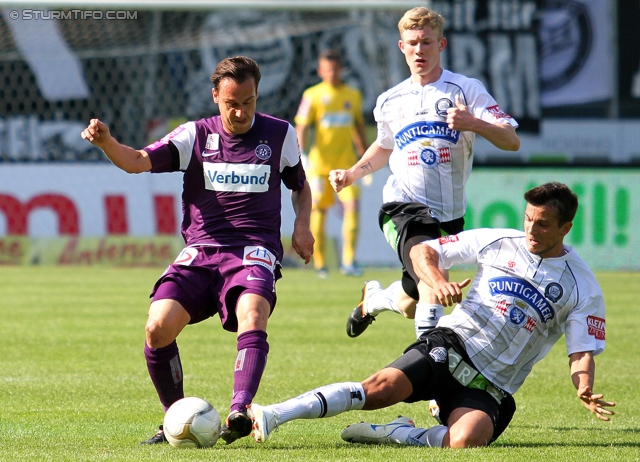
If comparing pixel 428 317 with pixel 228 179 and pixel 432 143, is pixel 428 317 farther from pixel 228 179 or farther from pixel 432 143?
pixel 228 179

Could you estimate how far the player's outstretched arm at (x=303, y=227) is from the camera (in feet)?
18.3

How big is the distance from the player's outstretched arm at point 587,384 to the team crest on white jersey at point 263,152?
6.02 feet

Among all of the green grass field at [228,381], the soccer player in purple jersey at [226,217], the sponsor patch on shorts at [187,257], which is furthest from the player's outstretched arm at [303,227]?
the green grass field at [228,381]

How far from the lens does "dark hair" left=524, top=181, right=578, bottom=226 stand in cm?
495

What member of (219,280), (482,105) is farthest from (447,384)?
(482,105)

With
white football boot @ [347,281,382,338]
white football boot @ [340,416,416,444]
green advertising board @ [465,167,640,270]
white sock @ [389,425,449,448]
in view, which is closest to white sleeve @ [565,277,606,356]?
white sock @ [389,425,449,448]

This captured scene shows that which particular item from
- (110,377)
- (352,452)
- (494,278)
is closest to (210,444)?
(352,452)

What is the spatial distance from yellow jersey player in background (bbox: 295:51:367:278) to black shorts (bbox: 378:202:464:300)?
7.47 metres

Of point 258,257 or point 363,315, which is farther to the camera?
point 363,315

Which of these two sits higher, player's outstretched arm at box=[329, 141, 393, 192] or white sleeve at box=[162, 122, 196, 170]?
white sleeve at box=[162, 122, 196, 170]

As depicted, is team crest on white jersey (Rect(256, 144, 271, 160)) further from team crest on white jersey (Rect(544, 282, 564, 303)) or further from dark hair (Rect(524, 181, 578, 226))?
team crest on white jersey (Rect(544, 282, 564, 303))

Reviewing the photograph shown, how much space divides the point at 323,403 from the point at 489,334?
93cm

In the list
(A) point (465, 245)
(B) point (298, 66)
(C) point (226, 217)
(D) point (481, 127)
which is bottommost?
(A) point (465, 245)

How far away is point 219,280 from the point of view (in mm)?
5359
